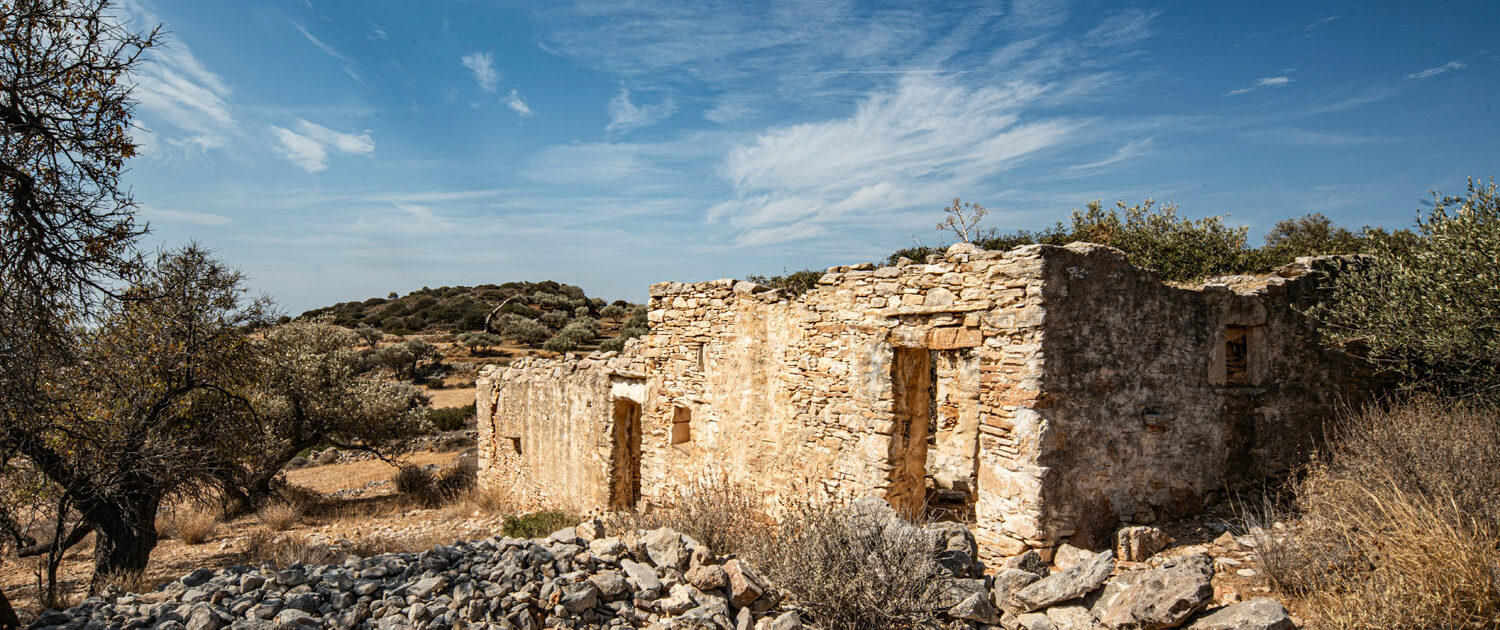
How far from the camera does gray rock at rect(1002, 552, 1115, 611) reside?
4.71 metres

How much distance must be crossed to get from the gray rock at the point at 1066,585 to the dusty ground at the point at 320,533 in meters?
6.70

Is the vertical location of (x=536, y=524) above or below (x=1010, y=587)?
below

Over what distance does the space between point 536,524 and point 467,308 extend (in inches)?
1421

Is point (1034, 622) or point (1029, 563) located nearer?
point (1034, 622)

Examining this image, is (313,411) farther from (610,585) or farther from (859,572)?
(859,572)

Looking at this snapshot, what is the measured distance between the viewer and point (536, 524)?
1032cm

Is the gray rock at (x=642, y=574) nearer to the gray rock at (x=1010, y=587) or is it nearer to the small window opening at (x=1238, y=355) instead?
the gray rock at (x=1010, y=587)

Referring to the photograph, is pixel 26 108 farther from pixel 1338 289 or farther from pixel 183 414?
pixel 1338 289

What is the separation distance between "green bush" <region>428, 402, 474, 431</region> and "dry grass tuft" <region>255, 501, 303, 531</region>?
26.2ft

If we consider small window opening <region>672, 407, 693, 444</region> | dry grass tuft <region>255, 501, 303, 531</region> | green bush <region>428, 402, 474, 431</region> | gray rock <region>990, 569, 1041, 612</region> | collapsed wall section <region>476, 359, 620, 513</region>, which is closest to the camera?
gray rock <region>990, 569, 1041, 612</region>

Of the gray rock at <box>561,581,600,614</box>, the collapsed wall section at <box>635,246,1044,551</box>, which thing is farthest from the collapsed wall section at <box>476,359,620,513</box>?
the gray rock at <box>561,581,600,614</box>

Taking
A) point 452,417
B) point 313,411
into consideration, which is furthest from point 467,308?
point 313,411

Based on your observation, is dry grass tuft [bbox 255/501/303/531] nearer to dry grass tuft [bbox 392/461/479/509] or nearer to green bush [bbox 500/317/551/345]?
dry grass tuft [bbox 392/461/479/509]

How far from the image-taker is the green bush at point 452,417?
69.6ft
